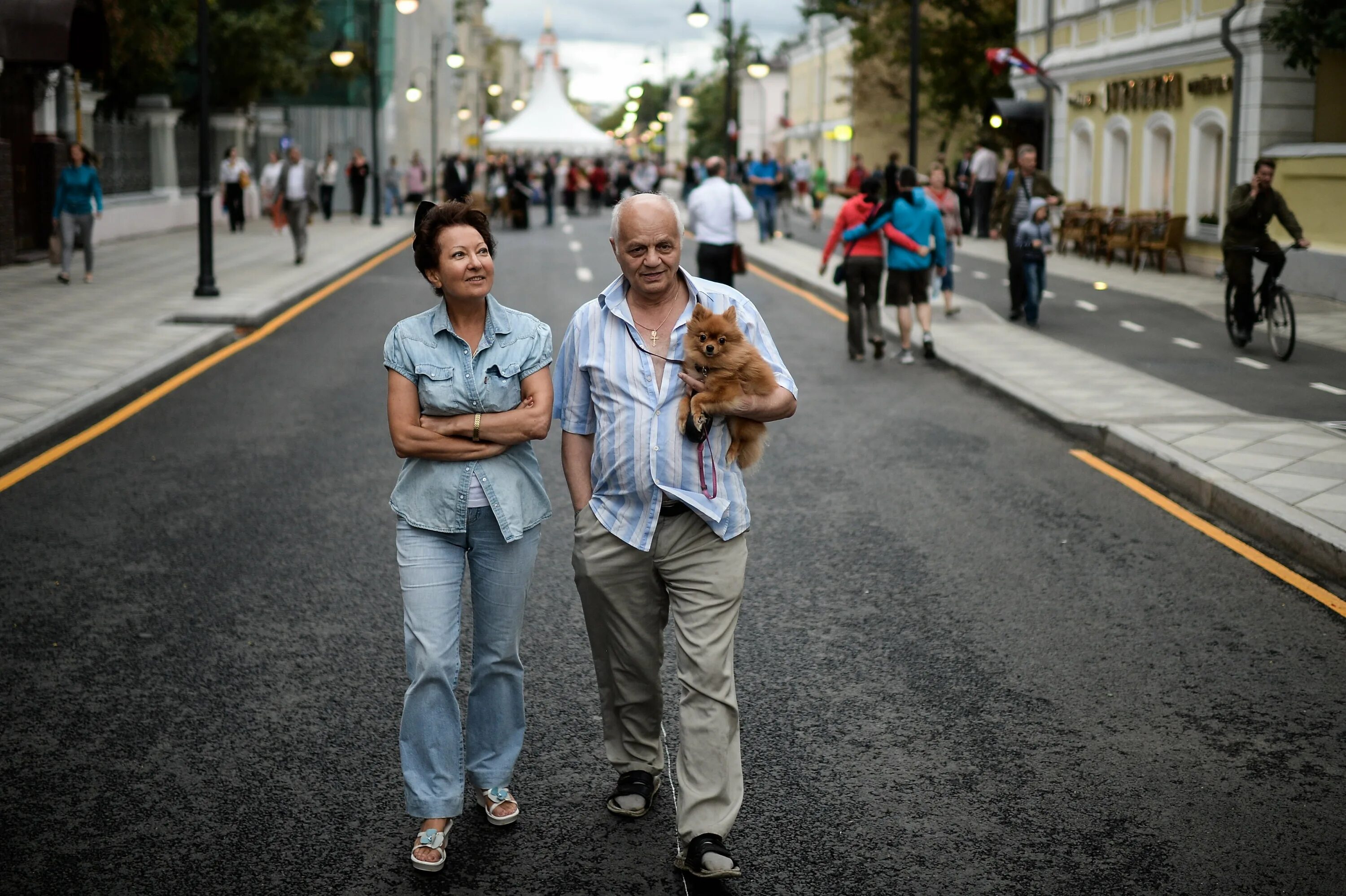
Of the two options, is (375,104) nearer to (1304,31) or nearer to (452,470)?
(1304,31)

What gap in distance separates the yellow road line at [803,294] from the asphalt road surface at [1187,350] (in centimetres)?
133

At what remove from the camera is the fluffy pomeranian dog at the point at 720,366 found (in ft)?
12.9

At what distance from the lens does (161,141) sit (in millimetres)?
33594

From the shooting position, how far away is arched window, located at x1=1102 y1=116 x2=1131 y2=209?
93.7 ft

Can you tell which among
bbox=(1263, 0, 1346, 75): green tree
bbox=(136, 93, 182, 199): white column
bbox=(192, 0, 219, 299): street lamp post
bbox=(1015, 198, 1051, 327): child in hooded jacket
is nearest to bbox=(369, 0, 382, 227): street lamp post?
bbox=(136, 93, 182, 199): white column

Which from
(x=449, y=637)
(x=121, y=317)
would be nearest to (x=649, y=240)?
→ (x=449, y=637)

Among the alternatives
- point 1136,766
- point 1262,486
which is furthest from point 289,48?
point 1136,766

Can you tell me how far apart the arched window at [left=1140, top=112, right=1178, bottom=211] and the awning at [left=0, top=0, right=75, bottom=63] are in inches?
694

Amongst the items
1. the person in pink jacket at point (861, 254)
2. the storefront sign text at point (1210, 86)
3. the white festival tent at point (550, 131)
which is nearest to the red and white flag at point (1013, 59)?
the storefront sign text at point (1210, 86)

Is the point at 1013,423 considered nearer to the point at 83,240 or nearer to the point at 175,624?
the point at 175,624

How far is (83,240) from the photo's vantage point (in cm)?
2059

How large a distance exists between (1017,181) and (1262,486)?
31.1 feet

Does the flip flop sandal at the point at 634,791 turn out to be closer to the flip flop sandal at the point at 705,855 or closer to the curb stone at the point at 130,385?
the flip flop sandal at the point at 705,855

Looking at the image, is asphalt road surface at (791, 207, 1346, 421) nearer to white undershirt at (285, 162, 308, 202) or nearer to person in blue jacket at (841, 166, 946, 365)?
person in blue jacket at (841, 166, 946, 365)
